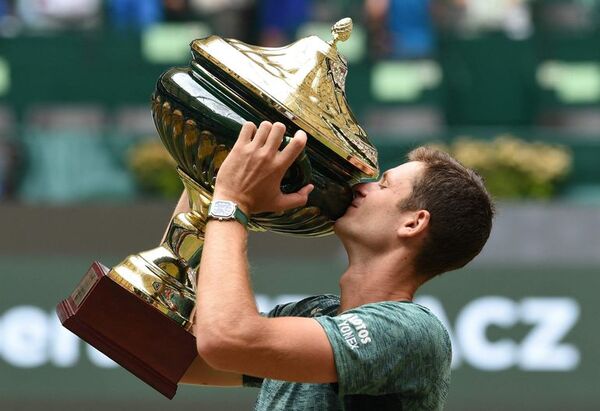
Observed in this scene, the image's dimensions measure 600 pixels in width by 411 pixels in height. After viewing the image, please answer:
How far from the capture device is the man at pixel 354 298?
8.32ft

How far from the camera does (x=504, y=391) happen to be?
7070 millimetres

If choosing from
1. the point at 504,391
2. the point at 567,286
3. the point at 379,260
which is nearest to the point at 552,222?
the point at 567,286

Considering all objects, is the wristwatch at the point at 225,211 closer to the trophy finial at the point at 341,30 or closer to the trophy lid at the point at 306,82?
the trophy lid at the point at 306,82

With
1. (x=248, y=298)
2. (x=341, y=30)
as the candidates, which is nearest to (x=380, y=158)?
(x=341, y=30)

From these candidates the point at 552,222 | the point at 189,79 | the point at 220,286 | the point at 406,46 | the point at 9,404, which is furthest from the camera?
the point at 406,46

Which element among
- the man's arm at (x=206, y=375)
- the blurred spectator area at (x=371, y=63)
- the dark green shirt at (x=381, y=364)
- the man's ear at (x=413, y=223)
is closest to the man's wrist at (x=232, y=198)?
the dark green shirt at (x=381, y=364)

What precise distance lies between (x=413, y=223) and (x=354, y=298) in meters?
0.20

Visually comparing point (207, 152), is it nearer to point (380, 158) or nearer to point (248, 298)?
point (248, 298)

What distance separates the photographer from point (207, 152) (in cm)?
272

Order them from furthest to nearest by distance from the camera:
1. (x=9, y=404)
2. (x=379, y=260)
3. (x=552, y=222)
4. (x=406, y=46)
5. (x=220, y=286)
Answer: (x=406, y=46) < (x=552, y=222) < (x=9, y=404) < (x=379, y=260) < (x=220, y=286)

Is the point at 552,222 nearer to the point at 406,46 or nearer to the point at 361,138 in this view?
the point at 406,46

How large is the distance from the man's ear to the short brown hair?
0.04ft

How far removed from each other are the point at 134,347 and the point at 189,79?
0.55 metres

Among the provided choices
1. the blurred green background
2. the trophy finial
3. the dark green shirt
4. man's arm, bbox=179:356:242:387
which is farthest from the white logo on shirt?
the blurred green background
